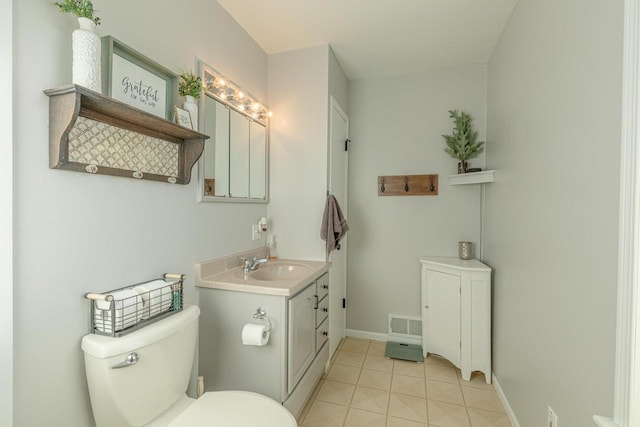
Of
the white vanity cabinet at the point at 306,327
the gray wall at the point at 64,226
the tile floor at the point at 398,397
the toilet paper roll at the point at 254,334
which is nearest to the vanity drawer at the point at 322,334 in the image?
the white vanity cabinet at the point at 306,327

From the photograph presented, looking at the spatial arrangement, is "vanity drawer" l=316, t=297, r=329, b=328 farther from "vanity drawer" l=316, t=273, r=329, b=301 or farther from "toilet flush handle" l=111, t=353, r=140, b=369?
"toilet flush handle" l=111, t=353, r=140, b=369

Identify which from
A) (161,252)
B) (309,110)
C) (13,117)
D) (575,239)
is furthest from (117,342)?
(309,110)

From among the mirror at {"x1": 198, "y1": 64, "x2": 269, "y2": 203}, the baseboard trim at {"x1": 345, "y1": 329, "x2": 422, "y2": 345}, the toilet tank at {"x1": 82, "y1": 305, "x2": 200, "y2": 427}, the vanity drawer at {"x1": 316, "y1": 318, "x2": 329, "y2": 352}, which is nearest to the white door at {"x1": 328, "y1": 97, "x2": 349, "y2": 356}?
the baseboard trim at {"x1": 345, "y1": 329, "x2": 422, "y2": 345}

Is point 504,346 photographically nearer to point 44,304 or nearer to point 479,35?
point 479,35

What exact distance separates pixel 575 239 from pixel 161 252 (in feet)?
5.95

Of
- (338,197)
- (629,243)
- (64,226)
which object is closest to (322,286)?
(338,197)

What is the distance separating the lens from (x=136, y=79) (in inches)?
49.6

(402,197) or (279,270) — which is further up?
(402,197)

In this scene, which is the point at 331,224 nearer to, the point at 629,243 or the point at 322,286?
the point at 322,286

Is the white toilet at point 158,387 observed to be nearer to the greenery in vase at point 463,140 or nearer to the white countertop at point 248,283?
the white countertop at point 248,283

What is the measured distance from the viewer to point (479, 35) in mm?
2186

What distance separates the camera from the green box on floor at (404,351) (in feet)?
8.22

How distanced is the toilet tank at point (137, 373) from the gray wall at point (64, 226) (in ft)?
0.34

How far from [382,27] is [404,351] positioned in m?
2.69
